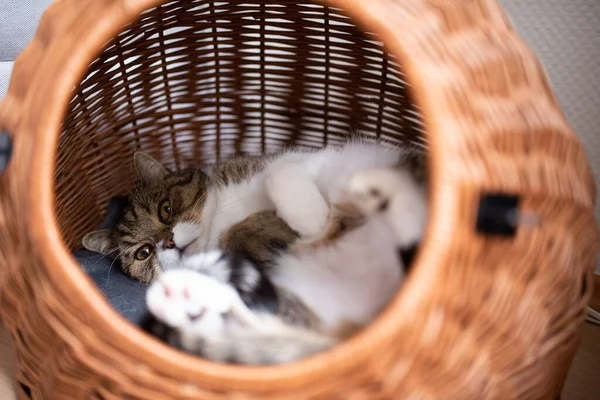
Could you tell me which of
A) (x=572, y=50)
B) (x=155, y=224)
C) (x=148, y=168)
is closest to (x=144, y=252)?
(x=155, y=224)

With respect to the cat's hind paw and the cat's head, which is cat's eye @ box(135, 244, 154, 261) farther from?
the cat's hind paw

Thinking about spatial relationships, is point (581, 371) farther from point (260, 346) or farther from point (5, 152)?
point (5, 152)

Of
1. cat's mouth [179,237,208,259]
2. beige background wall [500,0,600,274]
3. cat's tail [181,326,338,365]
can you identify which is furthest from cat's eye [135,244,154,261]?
beige background wall [500,0,600,274]

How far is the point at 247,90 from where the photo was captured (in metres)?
1.44

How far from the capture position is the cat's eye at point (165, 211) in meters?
1.28

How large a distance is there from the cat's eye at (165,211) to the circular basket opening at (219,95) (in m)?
0.23

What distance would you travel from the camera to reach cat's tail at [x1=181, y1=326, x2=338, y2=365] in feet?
2.47

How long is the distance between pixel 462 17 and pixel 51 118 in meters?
0.61

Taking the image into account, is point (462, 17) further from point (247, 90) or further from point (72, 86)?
point (247, 90)

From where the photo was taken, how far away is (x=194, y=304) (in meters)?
0.80

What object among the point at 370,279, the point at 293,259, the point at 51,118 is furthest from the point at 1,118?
the point at 370,279

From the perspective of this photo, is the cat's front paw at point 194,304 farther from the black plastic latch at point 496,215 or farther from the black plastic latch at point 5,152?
the black plastic latch at point 496,215

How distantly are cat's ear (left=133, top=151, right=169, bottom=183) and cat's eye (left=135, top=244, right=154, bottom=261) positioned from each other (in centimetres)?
19

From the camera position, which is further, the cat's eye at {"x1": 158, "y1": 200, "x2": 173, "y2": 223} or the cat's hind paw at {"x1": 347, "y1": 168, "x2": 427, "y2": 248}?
the cat's eye at {"x1": 158, "y1": 200, "x2": 173, "y2": 223}
